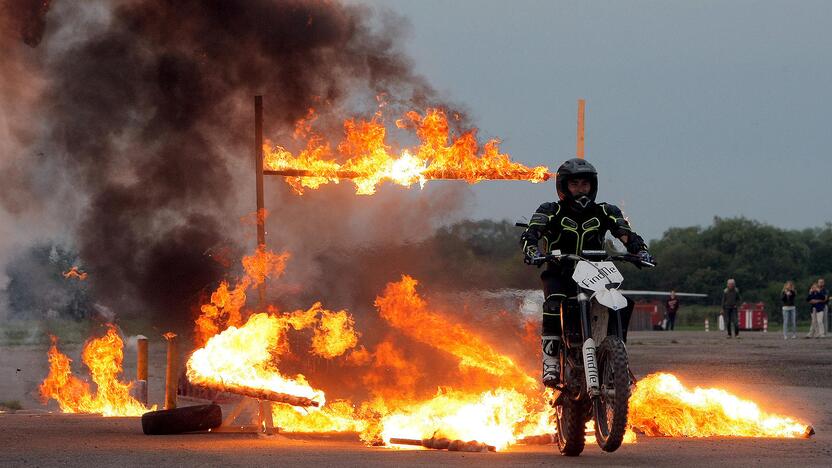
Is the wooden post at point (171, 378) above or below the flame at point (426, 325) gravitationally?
below

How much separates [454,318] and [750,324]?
48311 millimetres

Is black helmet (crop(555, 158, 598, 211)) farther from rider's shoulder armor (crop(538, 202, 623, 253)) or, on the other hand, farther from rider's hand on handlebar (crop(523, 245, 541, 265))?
rider's hand on handlebar (crop(523, 245, 541, 265))

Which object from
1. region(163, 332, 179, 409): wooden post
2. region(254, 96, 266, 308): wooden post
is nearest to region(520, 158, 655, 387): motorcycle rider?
region(254, 96, 266, 308): wooden post

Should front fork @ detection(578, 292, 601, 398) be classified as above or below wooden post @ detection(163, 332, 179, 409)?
above

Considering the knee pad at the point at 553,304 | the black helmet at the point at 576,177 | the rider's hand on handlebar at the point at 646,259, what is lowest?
the knee pad at the point at 553,304

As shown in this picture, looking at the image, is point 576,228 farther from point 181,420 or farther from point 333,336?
point 181,420

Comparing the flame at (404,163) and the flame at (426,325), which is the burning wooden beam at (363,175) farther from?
the flame at (426,325)

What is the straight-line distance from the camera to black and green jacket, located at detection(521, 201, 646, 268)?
10.9 meters

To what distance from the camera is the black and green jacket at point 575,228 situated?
1093cm

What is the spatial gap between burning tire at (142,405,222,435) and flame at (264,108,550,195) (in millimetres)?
3186

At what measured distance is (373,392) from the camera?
1543cm

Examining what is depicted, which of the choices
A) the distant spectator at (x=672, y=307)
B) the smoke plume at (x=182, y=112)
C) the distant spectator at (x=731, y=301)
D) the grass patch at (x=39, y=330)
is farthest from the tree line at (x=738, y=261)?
the smoke plume at (x=182, y=112)

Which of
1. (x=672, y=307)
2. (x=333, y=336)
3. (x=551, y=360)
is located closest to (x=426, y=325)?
(x=333, y=336)

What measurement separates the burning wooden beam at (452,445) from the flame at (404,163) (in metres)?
4.22
